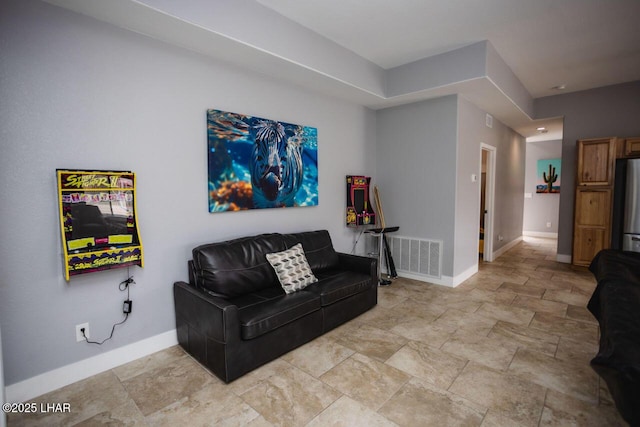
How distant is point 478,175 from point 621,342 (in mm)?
4127

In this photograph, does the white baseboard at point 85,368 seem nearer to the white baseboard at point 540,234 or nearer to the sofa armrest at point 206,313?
the sofa armrest at point 206,313

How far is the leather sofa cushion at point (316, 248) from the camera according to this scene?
3.51 m

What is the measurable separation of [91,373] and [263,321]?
4.28ft

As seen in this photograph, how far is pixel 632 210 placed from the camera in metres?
4.46

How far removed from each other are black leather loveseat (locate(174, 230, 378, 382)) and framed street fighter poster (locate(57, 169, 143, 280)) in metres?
0.53

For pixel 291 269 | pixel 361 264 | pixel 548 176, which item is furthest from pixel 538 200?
pixel 291 269

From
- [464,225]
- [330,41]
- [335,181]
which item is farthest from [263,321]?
[464,225]

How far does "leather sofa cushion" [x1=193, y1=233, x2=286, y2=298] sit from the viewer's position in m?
2.67

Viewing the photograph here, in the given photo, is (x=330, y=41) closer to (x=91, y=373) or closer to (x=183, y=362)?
(x=183, y=362)

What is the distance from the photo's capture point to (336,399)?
210cm

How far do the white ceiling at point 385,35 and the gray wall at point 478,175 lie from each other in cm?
43

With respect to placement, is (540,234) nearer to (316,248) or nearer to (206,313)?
(316,248)

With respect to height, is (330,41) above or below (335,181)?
above

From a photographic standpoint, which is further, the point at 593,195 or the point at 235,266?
the point at 593,195
